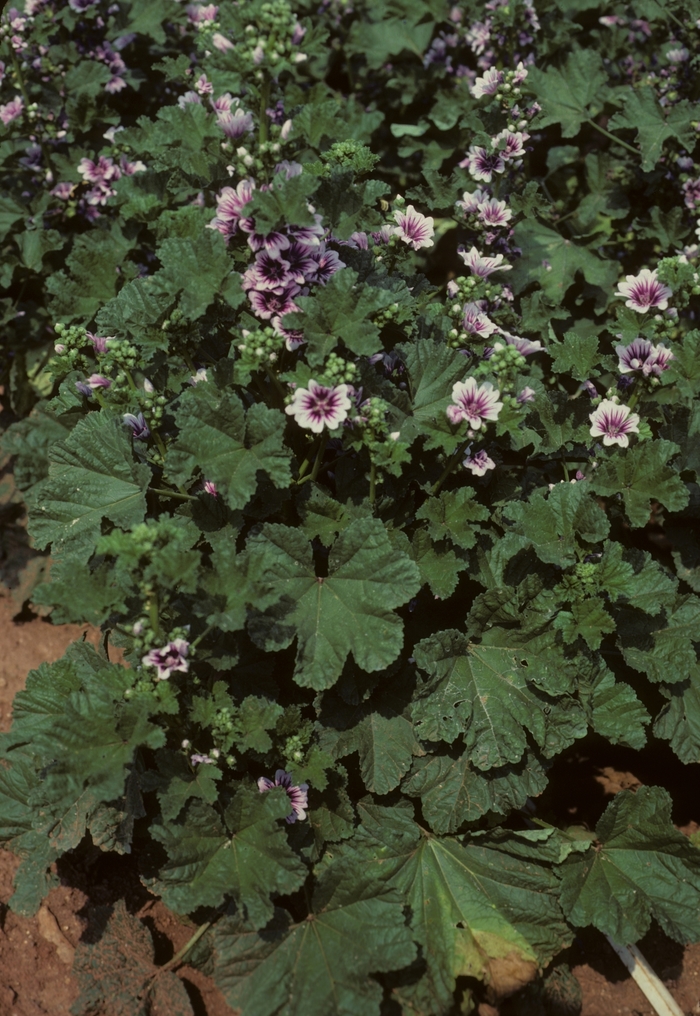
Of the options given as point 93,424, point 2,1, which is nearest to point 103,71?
point 2,1

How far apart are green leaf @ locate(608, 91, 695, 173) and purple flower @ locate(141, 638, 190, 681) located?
4085 mm

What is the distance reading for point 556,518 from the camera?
3.79 metres

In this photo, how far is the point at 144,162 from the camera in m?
5.33

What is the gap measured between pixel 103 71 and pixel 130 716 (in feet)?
14.6

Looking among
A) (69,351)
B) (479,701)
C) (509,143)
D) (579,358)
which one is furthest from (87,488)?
(509,143)

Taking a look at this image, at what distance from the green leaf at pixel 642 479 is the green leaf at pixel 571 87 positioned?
285 centimetres

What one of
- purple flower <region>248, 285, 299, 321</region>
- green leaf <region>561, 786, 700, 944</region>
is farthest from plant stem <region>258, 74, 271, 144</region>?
green leaf <region>561, 786, 700, 944</region>

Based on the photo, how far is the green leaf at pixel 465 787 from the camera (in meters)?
3.71

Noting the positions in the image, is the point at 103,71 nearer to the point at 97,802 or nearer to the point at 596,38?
the point at 596,38

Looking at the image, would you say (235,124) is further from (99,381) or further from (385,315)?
(99,381)

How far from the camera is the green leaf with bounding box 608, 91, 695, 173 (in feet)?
17.3

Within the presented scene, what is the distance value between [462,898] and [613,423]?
2.18 metres

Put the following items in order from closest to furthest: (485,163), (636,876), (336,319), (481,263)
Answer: (336,319) → (636,876) → (481,263) → (485,163)

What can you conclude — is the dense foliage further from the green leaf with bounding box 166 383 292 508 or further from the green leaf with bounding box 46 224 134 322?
the green leaf with bounding box 46 224 134 322
